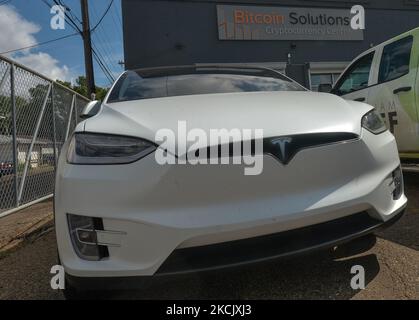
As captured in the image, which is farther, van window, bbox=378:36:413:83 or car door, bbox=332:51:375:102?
car door, bbox=332:51:375:102

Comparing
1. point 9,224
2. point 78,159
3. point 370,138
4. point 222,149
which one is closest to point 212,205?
point 222,149

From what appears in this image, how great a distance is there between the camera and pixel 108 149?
6.29 feet

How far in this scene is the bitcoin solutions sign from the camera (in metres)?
13.4

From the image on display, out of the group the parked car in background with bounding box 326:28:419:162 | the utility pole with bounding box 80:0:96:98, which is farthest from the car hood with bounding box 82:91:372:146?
the utility pole with bounding box 80:0:96:98

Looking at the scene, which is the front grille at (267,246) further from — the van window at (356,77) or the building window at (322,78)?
the building window at (322,78)

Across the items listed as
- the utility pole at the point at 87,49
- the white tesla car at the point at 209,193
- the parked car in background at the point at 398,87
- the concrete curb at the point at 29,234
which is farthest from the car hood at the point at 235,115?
the utility pole at the point at 87,49

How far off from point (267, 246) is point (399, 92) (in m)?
3.07

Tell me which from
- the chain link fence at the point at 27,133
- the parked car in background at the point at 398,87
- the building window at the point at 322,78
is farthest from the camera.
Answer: the building window at the point at 322,78

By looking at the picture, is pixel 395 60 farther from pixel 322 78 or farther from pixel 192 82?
pixel 322 78

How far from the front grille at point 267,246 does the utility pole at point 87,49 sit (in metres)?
11.7

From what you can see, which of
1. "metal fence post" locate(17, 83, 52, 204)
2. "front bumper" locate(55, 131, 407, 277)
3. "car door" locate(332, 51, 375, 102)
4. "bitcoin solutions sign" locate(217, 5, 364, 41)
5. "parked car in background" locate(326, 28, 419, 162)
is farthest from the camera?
"bitcoin solutions sign" locate(217, 5, 364, 41)

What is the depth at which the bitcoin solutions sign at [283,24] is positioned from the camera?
43.9 ft

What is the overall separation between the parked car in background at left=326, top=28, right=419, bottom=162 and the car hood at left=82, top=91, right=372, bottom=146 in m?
1.96

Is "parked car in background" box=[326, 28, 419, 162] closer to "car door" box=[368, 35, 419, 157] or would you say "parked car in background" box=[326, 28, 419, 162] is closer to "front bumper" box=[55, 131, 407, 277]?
"car door" box=[368, 35, 419, 157]
